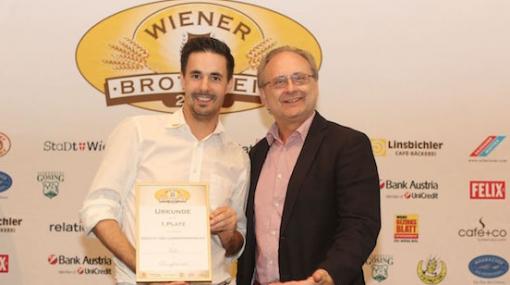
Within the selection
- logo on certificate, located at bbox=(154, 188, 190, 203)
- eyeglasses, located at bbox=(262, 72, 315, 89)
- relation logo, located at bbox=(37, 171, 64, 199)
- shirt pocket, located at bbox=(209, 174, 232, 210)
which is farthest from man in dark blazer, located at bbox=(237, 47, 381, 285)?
relation logo, located at bbox=(37, 171, 64, 199)

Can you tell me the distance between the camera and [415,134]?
3.80m

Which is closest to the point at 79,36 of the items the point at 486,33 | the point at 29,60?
the point at 29,60

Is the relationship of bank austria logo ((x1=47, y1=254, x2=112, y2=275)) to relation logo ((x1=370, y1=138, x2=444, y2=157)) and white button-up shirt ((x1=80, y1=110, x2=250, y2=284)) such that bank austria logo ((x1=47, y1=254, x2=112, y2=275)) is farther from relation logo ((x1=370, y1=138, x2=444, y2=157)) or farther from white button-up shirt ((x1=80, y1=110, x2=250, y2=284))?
relation logo ((x1=370, y1=138, x2=444, y2=157))

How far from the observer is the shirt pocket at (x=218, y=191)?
8.22 feet

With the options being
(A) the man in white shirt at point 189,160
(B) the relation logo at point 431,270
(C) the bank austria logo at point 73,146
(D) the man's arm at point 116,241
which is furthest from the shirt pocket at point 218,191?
(B) the relation logo at point 431,270

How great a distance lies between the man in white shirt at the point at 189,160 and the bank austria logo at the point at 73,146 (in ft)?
4.22

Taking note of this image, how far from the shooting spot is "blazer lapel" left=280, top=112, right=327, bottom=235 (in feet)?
7.55

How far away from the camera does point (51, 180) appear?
3.77 metres

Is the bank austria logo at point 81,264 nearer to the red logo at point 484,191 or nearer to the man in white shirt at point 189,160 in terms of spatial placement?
the man in white shirt at point 189,160

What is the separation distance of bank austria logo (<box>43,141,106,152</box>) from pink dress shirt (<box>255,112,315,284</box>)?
5.10 feet

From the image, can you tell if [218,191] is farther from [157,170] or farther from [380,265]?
[380,265]

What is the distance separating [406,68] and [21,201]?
2.40 metres

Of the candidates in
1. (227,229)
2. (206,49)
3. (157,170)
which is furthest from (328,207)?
(206,49)

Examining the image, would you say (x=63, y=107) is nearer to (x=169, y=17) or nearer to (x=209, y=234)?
(x=169, y=17)
